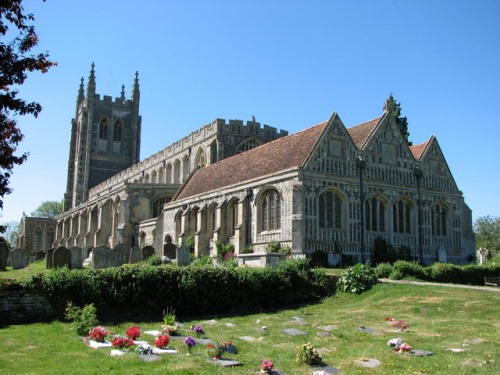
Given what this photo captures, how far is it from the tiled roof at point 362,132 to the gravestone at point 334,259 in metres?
7.91

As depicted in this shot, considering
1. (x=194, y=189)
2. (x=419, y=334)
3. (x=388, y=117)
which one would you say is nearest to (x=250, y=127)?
(x=194, y=189)

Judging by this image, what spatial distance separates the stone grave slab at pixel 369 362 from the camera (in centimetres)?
1092

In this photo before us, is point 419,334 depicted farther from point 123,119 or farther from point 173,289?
point 123,119

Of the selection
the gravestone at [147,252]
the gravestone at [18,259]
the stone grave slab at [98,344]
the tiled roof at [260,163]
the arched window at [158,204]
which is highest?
the tiled roof at [260,163]

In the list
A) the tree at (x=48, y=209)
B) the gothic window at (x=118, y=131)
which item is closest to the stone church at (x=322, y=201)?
the gothic window at (x=118, y=131)

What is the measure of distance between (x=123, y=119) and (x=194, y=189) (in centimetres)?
5715

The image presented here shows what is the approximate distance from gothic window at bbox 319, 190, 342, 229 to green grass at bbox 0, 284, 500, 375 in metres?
11.6

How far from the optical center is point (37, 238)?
81.2 m

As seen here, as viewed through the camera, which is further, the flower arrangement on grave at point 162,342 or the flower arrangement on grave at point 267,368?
the flower arrangement on grave at point 162,342

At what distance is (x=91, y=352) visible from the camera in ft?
40.1

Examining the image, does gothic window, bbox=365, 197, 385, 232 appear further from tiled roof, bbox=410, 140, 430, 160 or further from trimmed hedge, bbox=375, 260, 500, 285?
trimmed hedge, bbox=375, 260, 500, 285

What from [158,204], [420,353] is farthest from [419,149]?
[420,353]

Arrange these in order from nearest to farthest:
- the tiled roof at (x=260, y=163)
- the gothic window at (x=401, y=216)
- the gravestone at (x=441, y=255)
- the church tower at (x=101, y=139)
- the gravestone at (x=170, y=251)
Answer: the tiled roof at (x=260, y=163)
the gothic window at (x=401, y=216)
the gravestone at (x=441, y=255)
the gravestone at (x=170, y=251)
the church tower at (x=101, y=139)

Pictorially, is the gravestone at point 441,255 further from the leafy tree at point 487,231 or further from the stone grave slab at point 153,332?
the leafy tree at point 487,231
